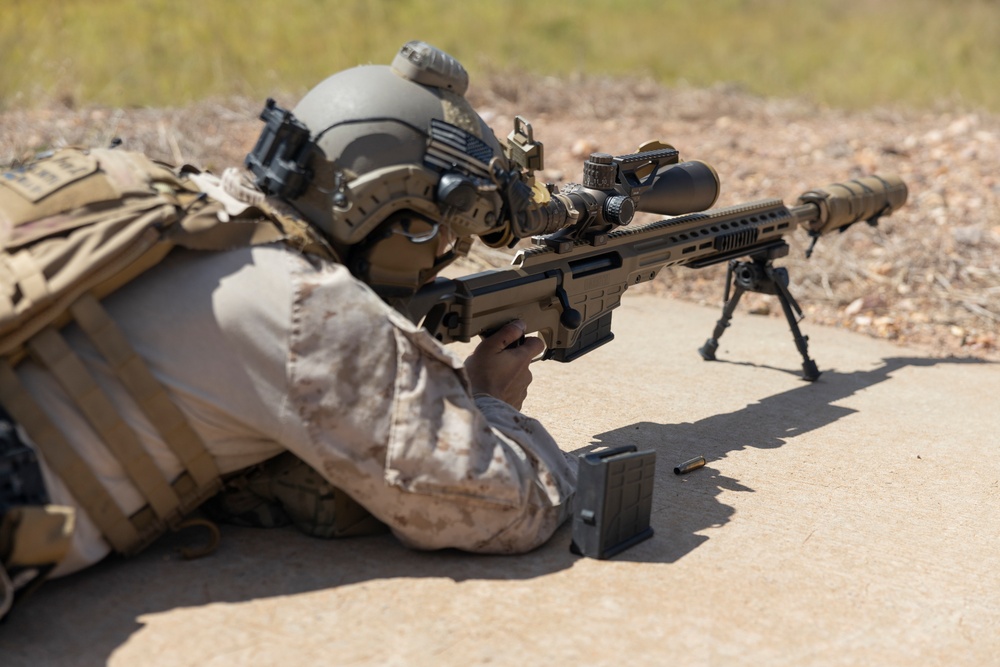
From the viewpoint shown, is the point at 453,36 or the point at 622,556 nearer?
the point at 622,556

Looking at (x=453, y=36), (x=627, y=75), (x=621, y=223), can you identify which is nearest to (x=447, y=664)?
(x=621, y=223)

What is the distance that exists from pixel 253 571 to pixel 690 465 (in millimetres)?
1901

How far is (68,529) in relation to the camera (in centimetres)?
257

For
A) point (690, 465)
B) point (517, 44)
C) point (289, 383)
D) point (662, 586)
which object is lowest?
point (690, 465)

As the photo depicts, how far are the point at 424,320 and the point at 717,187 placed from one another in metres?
1.71

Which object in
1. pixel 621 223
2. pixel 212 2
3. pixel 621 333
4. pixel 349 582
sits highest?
pixel 212 2

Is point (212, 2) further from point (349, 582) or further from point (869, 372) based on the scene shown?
point (349, 582)

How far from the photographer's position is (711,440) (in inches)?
184

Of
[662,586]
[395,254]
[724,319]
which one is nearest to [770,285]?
[724,319]

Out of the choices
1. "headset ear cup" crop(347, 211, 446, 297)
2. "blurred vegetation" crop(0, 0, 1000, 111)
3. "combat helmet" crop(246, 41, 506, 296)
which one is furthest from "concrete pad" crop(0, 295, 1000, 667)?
"blurred vegetation" crop(0, 0, 1000, 111)

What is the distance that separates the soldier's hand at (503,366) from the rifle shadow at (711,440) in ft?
1.97

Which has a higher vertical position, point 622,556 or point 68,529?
point 68,529

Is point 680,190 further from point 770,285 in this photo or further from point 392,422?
point 392,422

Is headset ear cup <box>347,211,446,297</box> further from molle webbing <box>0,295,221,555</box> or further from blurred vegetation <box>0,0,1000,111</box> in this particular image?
blurred vegetation <box>0,0,1000,111</box>
